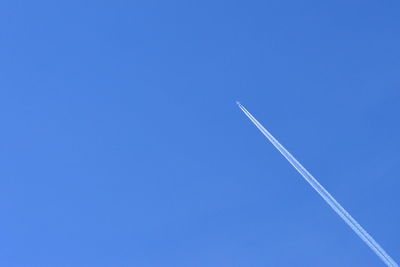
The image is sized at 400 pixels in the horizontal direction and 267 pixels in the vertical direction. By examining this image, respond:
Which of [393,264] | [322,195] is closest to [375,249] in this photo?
[393,264]

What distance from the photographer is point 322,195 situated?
71.8 m

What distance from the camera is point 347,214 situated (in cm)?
6956

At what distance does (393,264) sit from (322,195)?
1167 cm

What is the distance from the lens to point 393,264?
6372cm

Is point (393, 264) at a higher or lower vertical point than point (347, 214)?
lower

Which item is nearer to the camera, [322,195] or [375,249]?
[375,249]

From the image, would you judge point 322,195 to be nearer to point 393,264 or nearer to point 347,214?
point 347,214

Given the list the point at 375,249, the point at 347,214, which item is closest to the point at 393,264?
the point at 375,249

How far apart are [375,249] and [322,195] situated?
9144mm

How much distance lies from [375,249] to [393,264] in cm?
253

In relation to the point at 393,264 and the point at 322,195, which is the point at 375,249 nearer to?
the point at 393,264

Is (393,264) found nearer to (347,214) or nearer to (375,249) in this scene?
(375,249)

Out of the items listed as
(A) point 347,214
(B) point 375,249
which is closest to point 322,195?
(A) point 347,214

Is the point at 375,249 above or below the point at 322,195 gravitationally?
below
